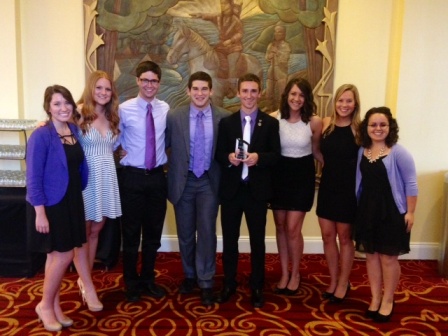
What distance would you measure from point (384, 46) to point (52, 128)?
323 centimetres

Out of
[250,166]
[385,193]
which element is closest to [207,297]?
[250,166]

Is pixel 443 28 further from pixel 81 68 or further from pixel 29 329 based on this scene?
pixel 29 329

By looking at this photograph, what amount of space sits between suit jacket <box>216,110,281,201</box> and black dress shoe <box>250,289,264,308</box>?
2.34 ft

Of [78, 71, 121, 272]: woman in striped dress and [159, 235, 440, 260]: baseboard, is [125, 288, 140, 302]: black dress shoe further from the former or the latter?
[159, 235, 440, 260]: baseboard

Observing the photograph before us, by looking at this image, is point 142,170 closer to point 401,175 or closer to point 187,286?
point 187,286

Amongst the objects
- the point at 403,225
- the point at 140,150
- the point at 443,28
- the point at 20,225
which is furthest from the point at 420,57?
the point at 20,225

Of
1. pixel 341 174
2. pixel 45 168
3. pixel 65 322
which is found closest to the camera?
pixel 45 168

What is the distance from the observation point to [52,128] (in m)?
2.52

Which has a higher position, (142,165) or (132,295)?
(142,165)

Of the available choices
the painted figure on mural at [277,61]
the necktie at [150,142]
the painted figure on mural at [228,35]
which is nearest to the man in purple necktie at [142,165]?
the necktie at [150,142]

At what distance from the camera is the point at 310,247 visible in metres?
4.32

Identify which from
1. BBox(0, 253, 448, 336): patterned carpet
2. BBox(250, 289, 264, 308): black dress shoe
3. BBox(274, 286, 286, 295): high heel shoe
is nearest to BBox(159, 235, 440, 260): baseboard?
BBox(0, 253, 448, 336): patterned carpet

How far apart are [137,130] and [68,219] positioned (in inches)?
32.1

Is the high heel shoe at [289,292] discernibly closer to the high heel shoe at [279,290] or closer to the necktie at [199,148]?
the high heel shoe at [279,290]
